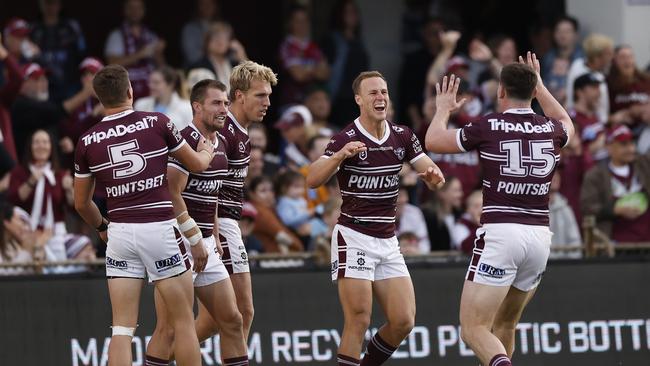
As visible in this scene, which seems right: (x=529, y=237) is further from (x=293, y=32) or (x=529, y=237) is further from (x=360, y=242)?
(x=293, y=32)

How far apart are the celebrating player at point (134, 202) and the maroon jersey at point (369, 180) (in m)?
1.28

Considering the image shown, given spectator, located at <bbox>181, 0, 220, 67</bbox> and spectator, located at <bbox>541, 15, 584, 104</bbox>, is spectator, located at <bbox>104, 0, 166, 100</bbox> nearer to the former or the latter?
spectator, located at <bbox>181, 0, 220, 67</bbox>

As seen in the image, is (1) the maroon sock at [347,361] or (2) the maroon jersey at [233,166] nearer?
(1) the maroon sock at [347,361]

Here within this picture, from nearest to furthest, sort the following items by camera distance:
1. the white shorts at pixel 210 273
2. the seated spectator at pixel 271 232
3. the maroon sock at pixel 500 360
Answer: the maroon sock at pixel 500 360
the white shorts at pixel 210 273
the seated spectator at pixel 271 232

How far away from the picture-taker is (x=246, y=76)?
11445 mm

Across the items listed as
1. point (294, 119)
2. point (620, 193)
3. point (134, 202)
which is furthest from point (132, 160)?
point (620, 193)

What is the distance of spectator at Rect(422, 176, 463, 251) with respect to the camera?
15445 mm

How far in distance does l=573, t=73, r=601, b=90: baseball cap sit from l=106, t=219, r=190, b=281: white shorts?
7.76 meters

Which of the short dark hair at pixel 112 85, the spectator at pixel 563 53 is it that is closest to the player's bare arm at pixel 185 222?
the short dark hair at pixel 112 85

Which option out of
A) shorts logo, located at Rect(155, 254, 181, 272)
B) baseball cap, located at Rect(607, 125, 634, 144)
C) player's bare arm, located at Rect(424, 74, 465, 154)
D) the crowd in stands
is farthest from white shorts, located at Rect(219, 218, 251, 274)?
baseball cap, located at Rect(607, 125, 634, 144)

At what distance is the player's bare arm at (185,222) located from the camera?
10.6 m

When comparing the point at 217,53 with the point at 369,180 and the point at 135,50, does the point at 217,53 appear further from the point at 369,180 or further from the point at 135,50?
the point at 369,180

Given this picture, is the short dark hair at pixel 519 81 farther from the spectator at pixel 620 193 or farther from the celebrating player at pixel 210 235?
the spectator at pixel 620 193

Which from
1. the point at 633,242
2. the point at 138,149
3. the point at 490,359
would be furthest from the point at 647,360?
the point at 138,149
